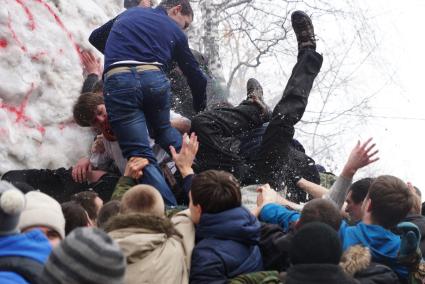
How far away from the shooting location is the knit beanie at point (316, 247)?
267cm

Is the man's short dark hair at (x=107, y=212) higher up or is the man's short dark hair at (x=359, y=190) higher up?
the man's short dark hair at (x=359, y=190)

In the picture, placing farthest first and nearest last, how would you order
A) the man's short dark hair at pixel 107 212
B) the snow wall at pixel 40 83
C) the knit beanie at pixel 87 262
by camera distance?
the snow wall at pixel 40 83
the man's short dark hair at pixel 107 212
the knit beanie at pixel 87 262

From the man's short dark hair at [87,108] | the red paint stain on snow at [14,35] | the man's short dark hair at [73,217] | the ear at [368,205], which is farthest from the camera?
the red paint stain on snow at [14,35]

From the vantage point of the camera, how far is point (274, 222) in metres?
4.00

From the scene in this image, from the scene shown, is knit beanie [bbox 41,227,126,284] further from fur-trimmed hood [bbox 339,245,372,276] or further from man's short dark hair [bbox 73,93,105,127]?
man's short dark hair [bbox 73,93,105,127]

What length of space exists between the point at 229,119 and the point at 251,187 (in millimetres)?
669

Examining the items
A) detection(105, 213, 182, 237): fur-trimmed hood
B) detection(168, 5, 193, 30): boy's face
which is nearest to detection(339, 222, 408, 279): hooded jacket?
detection(105, 213, 182, 237): fur-trimmed hood

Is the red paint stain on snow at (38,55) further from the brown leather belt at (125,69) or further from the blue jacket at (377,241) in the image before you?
the blue jacket at (377,241)

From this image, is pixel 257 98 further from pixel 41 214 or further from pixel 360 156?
pixel 41 214

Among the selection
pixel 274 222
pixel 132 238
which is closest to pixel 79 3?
pixel 274 222

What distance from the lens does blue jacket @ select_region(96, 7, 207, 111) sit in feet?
16.2

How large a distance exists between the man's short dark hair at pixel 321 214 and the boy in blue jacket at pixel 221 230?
312mm

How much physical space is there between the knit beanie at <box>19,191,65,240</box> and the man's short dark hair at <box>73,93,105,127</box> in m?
2.05

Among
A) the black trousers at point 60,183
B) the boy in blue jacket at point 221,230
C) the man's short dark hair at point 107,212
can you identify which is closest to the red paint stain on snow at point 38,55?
the black trousers at point 60,183
